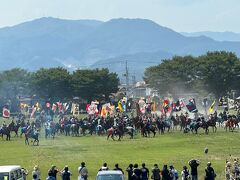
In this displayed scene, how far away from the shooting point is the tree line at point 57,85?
5522 inches

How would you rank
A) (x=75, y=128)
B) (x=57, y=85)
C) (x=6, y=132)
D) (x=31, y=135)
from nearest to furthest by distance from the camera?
1. (x=31, y=135)
2. (x=6, y=132)
3. (x=75, y=128)
4. (x=57, y=85)

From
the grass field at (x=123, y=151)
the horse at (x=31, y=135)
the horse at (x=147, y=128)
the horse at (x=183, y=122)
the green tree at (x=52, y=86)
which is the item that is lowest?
the grass field at (x=123, y=151)

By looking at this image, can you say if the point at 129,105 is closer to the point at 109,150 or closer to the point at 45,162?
the point at 109,150

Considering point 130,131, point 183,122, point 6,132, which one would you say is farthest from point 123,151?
point 6,132

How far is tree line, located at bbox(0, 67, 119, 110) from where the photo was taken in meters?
140

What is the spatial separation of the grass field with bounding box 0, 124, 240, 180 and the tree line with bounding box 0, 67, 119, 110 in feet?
247

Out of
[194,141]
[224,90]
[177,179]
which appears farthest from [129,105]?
[177,179]

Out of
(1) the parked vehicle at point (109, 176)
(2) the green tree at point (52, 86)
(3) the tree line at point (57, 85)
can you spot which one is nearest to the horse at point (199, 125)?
(1) the parked vehicle at point (109, 176)

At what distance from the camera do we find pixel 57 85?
142 meters

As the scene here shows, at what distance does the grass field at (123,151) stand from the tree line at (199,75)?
68027 millimetres

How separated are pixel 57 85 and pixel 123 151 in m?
92.6

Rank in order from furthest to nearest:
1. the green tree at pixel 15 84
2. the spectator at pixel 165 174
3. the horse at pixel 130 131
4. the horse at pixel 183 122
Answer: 1. the green tree at pixel 15 84
2. the horse at pixel 183 122
3. the horse at pixel 130 131
4. the spectator at pixel 165 174

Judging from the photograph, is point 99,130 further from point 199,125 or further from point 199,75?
point 199,75

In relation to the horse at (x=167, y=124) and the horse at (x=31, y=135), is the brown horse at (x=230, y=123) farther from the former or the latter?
the horse at (x=31, y=135)
